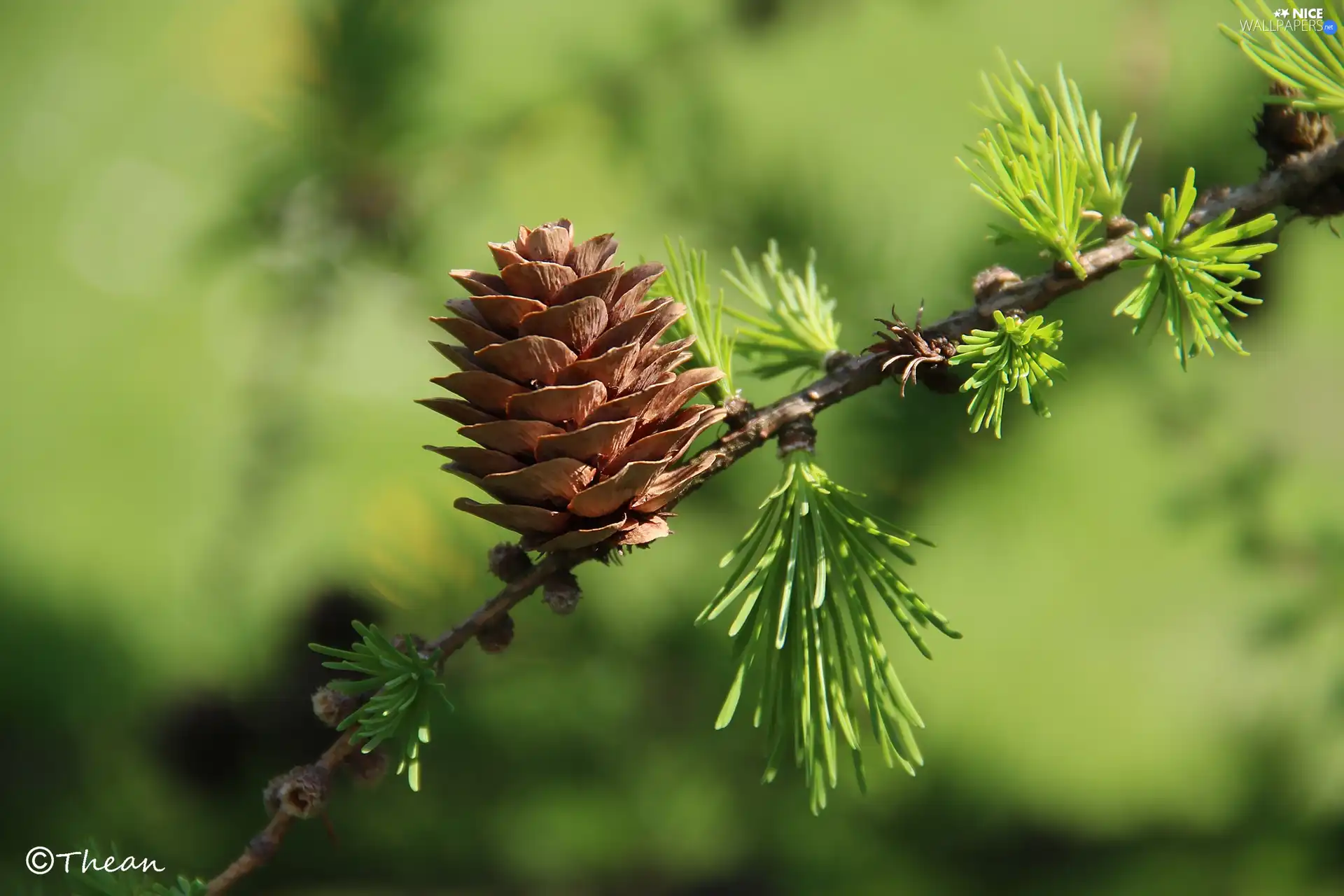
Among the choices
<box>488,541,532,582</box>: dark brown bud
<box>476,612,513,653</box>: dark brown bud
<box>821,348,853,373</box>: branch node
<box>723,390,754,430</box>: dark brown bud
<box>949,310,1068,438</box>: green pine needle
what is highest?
<box>821,348,853,373</box>: branch node

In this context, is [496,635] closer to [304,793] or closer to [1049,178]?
[304,793]

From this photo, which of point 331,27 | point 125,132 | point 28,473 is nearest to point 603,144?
point 331,27

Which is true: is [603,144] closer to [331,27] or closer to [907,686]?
[331,27]

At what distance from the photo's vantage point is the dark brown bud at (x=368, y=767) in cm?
31

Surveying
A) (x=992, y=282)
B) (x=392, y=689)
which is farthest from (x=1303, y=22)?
(x=392, y=689)

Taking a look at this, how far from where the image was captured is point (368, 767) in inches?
12.4

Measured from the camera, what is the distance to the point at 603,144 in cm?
61

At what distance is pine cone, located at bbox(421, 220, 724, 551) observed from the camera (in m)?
0.29

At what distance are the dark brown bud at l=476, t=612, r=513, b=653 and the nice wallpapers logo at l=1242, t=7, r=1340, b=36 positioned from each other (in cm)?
31

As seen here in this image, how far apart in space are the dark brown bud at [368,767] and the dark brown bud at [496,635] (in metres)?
0.05

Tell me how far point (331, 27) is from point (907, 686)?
557 mm

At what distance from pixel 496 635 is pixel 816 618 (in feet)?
0.35

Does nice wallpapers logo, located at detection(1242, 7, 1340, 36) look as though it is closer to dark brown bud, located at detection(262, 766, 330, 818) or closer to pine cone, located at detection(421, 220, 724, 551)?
pine cone, located at detection(421, 220, 724, 551)

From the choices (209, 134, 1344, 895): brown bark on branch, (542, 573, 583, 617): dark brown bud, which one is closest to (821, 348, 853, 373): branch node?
(209, 134, 1344, 895): brown bark on branch
